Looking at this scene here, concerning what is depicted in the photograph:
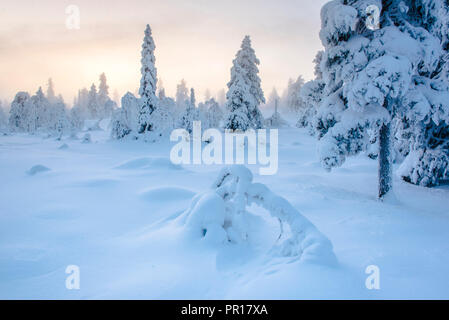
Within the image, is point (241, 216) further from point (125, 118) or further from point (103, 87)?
point (103, 87)

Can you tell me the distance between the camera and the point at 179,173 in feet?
45.9

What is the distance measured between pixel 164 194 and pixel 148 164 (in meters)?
6.97

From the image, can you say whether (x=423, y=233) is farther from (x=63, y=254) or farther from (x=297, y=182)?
(x=63, y=254)

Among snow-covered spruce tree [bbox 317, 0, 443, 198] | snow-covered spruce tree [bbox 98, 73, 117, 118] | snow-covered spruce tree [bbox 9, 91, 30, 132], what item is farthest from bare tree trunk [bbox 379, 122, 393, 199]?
snow-covered spruce tree [bbox 98, 73, 117, 118]

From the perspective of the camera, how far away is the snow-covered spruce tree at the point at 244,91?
29.0 meters

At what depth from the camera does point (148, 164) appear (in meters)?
15.5

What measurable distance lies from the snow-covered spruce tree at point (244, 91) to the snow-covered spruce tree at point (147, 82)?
387 inches

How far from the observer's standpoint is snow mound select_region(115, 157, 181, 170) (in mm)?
15062

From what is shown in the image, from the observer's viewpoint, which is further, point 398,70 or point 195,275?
point 398,70

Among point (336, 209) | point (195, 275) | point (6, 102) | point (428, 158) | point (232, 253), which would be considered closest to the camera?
point (195, 275)

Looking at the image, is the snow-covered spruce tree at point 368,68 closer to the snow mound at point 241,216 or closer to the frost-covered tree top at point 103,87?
the snow mound at point 241,216

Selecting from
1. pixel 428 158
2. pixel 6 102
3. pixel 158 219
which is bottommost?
pixel 158 219
